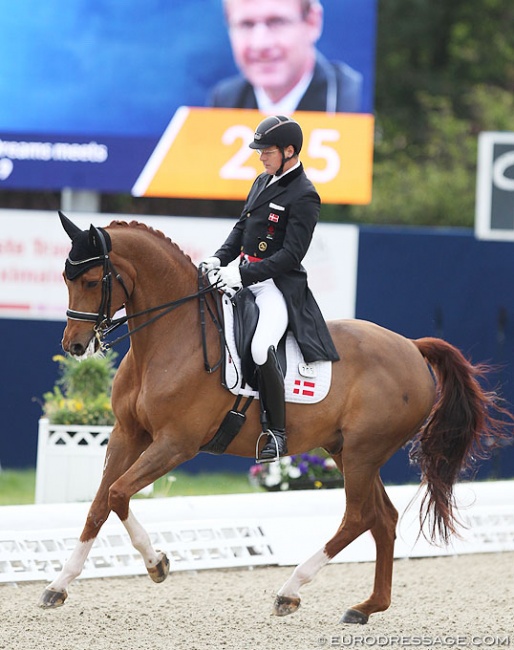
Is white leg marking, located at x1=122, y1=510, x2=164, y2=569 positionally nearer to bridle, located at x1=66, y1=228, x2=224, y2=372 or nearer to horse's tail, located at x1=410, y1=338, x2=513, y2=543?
bridle, located at x1=66, y1=228, x2=224, y2=372

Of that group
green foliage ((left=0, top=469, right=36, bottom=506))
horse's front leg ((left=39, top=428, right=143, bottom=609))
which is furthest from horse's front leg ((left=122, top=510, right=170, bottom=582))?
green foliage ((left=0, top=469, right=36, bottom=506))

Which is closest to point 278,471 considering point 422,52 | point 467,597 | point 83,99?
point 467,597

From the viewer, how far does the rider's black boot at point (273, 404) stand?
17.5 ft

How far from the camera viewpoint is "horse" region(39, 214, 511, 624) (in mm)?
5164

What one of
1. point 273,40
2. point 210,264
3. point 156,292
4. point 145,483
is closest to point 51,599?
point 145,483

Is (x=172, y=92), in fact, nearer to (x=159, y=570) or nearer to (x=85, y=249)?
(x=85, y=249)

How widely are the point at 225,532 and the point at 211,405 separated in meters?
1.87

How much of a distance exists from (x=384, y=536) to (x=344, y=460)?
0.46 metres

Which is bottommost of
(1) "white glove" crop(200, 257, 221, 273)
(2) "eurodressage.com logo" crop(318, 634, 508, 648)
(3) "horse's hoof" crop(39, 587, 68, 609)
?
(2) "eurodressage.com logo" crop(318, 634, 508, 648)

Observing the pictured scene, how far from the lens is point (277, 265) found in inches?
211

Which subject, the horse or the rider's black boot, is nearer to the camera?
the horse

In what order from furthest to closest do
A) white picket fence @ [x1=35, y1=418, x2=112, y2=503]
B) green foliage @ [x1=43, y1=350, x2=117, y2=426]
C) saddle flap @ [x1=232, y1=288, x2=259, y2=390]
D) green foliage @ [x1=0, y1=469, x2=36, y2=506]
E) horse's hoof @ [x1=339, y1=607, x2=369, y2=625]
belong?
green foliage @ [x1=0, y1=469, x2=36, y2=506], green foliage @ [x1=43, y1=350, x2=117, y2=426], white picket fence @ [x1=35, y1=418, x2=112, y2=503], horse's hoof @ [x1=339, y1=607, x2=369, y2=625], saddle flap @ [x1=232, y1=288, x2=259, y2=390]

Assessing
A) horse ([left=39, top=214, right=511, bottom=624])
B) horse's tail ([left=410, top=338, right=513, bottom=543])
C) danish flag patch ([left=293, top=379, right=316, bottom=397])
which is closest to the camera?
horse ([left=39, top=214, right=511, bottom=624])

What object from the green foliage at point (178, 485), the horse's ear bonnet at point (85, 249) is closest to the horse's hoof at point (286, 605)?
the horse's ear bonnet at point (85, 249)
